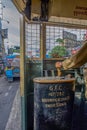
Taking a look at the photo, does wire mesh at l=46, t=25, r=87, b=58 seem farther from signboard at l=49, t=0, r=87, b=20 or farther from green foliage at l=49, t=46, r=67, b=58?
signboard at l=49, t=0, r=87, b=20

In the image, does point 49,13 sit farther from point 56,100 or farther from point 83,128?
point 83,128

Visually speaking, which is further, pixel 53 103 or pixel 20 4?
pixel 20 4

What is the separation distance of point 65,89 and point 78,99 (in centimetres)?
114

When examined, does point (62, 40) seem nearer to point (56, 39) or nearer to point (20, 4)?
point (56, 39)

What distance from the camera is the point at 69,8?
11.2 ft

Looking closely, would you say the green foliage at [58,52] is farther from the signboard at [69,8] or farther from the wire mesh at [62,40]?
the signboard at [69,8]

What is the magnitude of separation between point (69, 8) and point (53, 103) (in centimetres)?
150

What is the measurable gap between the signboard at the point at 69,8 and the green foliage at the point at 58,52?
1.28 meters

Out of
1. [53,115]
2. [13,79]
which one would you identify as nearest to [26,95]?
[53,115]

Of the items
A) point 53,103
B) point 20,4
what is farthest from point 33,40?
point 53,103

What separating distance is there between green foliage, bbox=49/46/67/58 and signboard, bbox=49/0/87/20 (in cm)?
128

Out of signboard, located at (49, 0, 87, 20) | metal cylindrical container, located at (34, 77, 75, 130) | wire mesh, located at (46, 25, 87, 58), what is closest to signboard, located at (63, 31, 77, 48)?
wire mesh, located at (46, 25, 87, 58)

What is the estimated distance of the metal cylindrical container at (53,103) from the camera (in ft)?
10.9

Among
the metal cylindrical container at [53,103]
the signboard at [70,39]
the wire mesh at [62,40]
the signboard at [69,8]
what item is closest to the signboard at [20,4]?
the signboard at [69,8]
